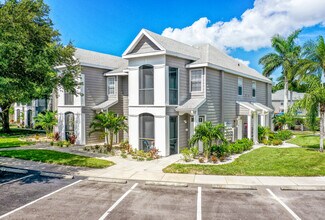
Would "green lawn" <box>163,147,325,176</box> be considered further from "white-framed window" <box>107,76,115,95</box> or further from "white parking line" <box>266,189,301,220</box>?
"white-framed window" <box>107,76,115,95</box>

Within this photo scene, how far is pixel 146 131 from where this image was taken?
18.4m

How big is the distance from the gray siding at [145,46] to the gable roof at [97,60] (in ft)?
20.2

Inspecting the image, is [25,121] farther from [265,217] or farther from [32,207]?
[265,217]

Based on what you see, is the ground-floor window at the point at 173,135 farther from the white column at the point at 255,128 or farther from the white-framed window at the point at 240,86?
the white-framed window at the point at 240,86

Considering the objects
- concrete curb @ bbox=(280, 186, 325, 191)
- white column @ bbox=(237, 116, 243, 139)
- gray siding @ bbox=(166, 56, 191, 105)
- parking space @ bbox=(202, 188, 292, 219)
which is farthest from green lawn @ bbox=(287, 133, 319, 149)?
parking space @ bbox=(202, 188, 292, 219)

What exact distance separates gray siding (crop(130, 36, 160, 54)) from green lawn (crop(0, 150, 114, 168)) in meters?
8.23

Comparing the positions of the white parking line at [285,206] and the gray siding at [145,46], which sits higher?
the gray siding at [145,46]

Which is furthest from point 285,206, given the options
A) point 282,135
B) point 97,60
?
point 97,60

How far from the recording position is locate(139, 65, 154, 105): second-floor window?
1819 centimetres

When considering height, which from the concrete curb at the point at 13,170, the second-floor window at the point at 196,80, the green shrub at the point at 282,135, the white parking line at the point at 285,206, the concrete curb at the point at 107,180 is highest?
the second-floor window at the point at 196,80

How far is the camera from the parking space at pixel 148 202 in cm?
809

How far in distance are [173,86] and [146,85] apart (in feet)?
6.83

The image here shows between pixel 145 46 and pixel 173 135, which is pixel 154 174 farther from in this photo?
pixel 145 46

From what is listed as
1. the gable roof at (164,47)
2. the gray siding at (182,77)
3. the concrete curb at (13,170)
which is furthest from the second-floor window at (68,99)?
the gray siding at (182,77)
